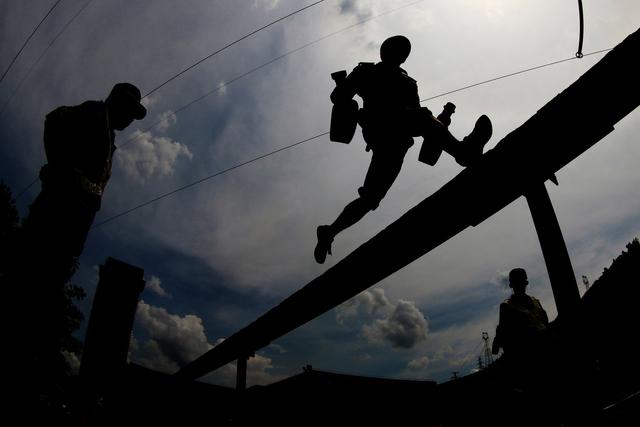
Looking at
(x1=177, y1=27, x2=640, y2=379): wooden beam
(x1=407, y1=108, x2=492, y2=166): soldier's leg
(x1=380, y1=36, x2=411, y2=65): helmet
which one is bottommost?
(x1=177, y1=27, x2=640, y2=379): wooden beam

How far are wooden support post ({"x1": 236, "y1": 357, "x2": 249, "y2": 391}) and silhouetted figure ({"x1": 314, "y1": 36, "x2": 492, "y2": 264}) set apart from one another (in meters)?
Result: 2.34

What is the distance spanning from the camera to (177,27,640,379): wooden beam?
1.37m

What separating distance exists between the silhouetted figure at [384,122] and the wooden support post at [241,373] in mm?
2343

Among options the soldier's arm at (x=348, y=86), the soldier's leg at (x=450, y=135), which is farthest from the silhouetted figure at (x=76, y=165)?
the soldier's leg at (x=450, y=135)

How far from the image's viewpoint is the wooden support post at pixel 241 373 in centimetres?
464

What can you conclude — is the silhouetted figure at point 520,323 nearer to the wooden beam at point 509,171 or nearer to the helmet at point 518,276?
the helmet at point 518,276

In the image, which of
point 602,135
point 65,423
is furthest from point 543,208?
point 65,423

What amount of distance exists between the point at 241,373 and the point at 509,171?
4406 millimetres

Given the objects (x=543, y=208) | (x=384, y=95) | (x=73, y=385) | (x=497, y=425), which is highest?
(x=384, y=95)

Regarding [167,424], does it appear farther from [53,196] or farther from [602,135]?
[602,135]

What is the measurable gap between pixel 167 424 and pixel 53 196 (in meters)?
2.38

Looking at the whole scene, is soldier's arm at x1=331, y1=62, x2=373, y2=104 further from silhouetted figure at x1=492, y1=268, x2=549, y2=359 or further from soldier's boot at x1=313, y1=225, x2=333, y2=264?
silhouetted figure at x1=492, y1=268, x2=549, y2=359

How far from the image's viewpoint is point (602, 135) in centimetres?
151

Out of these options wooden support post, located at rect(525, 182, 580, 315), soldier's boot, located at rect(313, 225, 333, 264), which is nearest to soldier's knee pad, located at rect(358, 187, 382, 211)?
soldier's boot, located at rect(313, 225, 333, 264)
